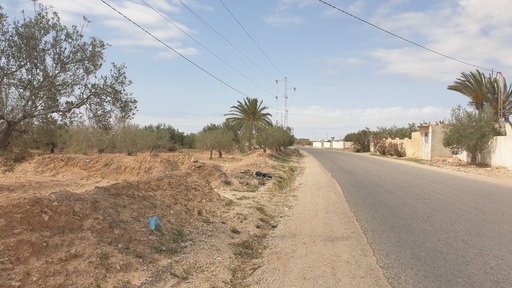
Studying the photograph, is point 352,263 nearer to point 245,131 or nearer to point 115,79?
point 115,79

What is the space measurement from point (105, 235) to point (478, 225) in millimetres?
7686

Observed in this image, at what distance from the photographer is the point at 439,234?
909 cm

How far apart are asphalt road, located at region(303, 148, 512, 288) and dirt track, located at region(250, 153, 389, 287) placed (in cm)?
29

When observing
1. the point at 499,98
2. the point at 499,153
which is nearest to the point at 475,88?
the point at 499,98

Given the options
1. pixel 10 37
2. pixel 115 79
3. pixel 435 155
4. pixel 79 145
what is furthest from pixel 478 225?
pixel 435 155

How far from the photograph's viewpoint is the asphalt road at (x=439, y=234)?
21.0 ft

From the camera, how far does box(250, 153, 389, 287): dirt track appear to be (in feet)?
20.8

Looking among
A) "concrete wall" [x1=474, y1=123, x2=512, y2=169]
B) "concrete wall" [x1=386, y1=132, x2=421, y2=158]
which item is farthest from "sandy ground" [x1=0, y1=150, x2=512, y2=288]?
"concrete wall" [x1=386, y1=132, x2=421, y2=158]

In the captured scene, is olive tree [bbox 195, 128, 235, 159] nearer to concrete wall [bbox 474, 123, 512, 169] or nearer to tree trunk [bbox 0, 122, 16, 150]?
concrete wall [bbox 474, 123, 512, 169]

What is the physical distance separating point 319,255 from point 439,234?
2.88 metres

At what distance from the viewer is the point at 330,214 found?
1242 cm

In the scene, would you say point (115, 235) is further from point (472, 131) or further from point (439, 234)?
point (472, 131)

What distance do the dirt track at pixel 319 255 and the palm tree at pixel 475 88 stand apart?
109 feet

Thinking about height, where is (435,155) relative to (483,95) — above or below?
below
